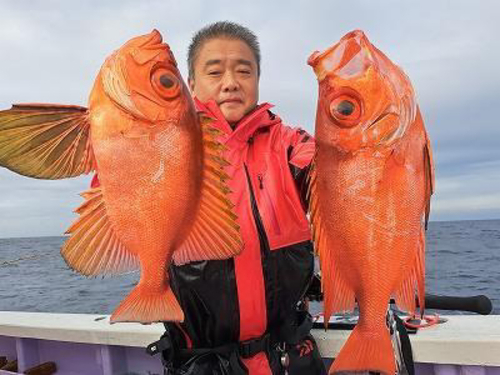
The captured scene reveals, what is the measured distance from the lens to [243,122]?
2.70 meters

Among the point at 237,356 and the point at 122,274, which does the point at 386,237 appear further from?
the point at 237,356

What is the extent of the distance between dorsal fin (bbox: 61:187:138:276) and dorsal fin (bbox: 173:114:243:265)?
0.67 ft

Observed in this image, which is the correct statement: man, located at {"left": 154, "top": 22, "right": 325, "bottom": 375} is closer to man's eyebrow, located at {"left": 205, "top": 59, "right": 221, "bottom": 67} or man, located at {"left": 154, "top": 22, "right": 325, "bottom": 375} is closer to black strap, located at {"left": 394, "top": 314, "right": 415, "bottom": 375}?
man's eyebrow, located at {"left": 205, "top": 59, "right": 221, "bottom": 67}

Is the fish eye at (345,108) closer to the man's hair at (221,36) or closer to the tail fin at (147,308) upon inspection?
the tail fin at (147,308)

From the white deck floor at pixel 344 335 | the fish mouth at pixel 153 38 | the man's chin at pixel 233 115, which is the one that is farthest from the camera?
the white deck floor at pixel 344 335

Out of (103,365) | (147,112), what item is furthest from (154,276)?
(103,365)

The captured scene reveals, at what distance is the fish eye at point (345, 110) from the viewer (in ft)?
5.66

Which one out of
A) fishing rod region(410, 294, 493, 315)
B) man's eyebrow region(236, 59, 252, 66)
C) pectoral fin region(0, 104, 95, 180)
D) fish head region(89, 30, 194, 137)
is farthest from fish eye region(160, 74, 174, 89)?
fishing rod region(410, 294, 493, 315)

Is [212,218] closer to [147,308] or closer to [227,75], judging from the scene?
[147,308]

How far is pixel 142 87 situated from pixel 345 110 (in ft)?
2.44

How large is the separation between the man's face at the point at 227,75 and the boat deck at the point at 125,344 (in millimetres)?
1834

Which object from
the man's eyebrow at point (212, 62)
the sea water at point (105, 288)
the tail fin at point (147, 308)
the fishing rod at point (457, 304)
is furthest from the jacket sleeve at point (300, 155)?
the sea water at point (105, 288)

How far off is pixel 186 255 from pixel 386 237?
758 mm

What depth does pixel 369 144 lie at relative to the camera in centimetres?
172
